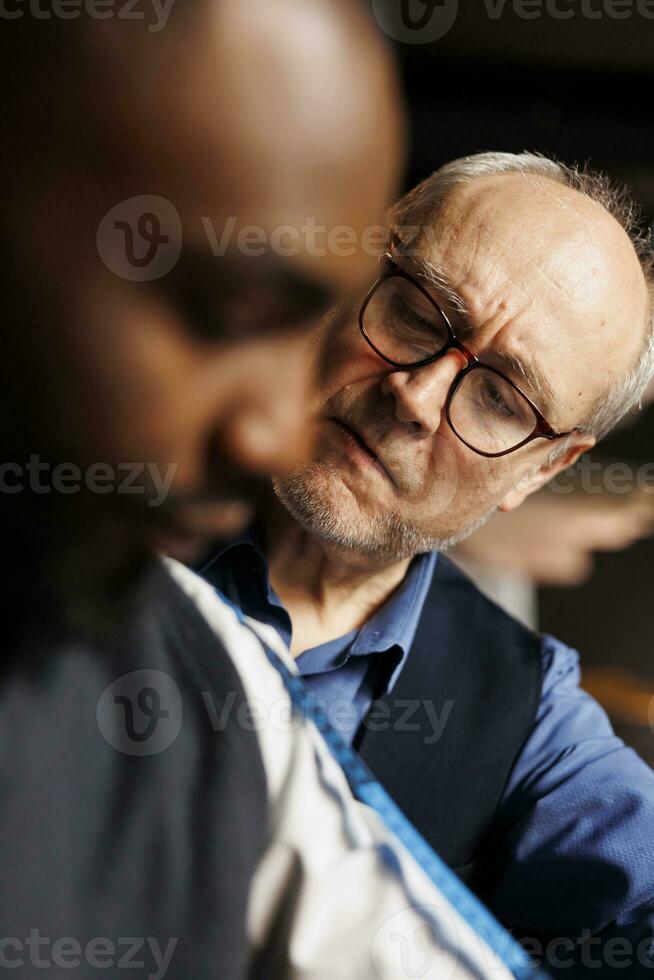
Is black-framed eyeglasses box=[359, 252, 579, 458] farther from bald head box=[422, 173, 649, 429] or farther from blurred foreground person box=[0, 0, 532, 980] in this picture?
blurred foreground person box=[0, 0, 532, 980]

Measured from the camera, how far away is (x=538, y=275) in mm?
552

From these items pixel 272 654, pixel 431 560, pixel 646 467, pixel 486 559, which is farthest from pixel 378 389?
pixel 646 467

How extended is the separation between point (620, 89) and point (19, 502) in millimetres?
1021

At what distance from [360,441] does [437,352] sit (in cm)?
7

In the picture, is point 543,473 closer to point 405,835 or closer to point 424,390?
point 424,390

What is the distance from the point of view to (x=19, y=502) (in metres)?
0.26

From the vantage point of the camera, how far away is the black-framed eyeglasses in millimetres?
551

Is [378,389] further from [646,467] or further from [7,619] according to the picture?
[646,467]

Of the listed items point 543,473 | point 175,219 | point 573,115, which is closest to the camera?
point 175,219

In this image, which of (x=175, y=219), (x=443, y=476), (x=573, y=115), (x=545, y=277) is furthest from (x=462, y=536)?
(x=573, y=115)

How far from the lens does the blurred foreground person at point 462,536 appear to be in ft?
1.75

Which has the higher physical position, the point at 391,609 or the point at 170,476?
the point at 170,476

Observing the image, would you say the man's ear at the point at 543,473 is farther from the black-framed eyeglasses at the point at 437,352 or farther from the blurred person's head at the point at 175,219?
the blurred person's head at the point at 175,219

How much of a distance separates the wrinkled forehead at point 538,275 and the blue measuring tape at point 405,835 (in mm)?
301
